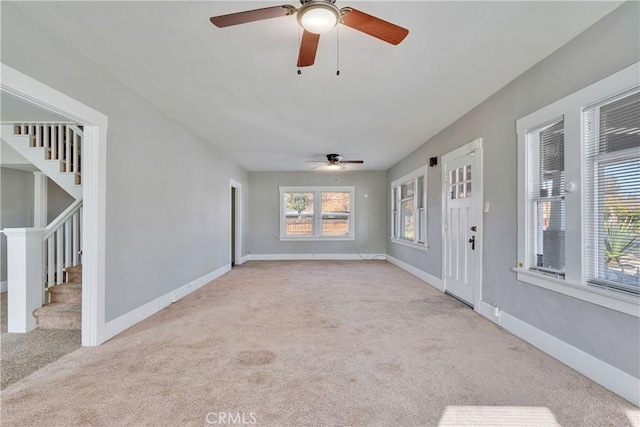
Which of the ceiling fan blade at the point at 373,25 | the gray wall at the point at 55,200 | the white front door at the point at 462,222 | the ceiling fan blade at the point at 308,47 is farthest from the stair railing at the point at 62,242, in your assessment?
the white front door at the point at 462,222

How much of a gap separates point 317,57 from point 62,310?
3734mm

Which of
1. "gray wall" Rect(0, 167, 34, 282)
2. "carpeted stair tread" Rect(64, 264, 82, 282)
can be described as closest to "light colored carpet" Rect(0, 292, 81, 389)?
"carpeted stair tread" Rect(64, 264, 82, 282)

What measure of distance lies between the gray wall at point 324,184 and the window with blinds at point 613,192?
21.6 feet

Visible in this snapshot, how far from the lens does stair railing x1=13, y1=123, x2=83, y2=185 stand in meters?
3.65

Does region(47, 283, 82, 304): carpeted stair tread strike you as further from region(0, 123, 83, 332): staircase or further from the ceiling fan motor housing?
the ceiling fan motor housing

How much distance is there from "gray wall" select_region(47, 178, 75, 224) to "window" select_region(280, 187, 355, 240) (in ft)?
16.1

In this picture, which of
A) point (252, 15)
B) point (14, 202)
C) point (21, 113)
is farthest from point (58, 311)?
point (252, 15)

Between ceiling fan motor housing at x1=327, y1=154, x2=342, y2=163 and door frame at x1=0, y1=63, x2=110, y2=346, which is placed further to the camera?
ceiling fan motor housing at x1=327, y1=154, x2=342, y2=163

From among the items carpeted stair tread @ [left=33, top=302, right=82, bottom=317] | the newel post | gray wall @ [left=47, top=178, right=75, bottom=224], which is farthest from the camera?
gray wall @ [left=47, top=178, right=75, bottom=224]

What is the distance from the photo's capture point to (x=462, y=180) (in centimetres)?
427

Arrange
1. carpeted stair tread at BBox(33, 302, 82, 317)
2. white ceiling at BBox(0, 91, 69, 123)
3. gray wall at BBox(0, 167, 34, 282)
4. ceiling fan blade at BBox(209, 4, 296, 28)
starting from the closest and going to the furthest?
1. ceiling fan blade at BBox(209, 4, 296, 28)
2. white ceiling at BBox(0, 91, 69, 123)
3. carpeted stair tread at BBox(33, 302, 82, 317)
4. gray wall at BBox(0, 167, 34, 282)

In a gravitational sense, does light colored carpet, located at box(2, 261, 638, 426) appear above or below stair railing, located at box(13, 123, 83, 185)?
below

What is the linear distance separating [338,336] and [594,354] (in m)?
2.01

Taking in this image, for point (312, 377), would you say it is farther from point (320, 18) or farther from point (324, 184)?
point (324, 184)
